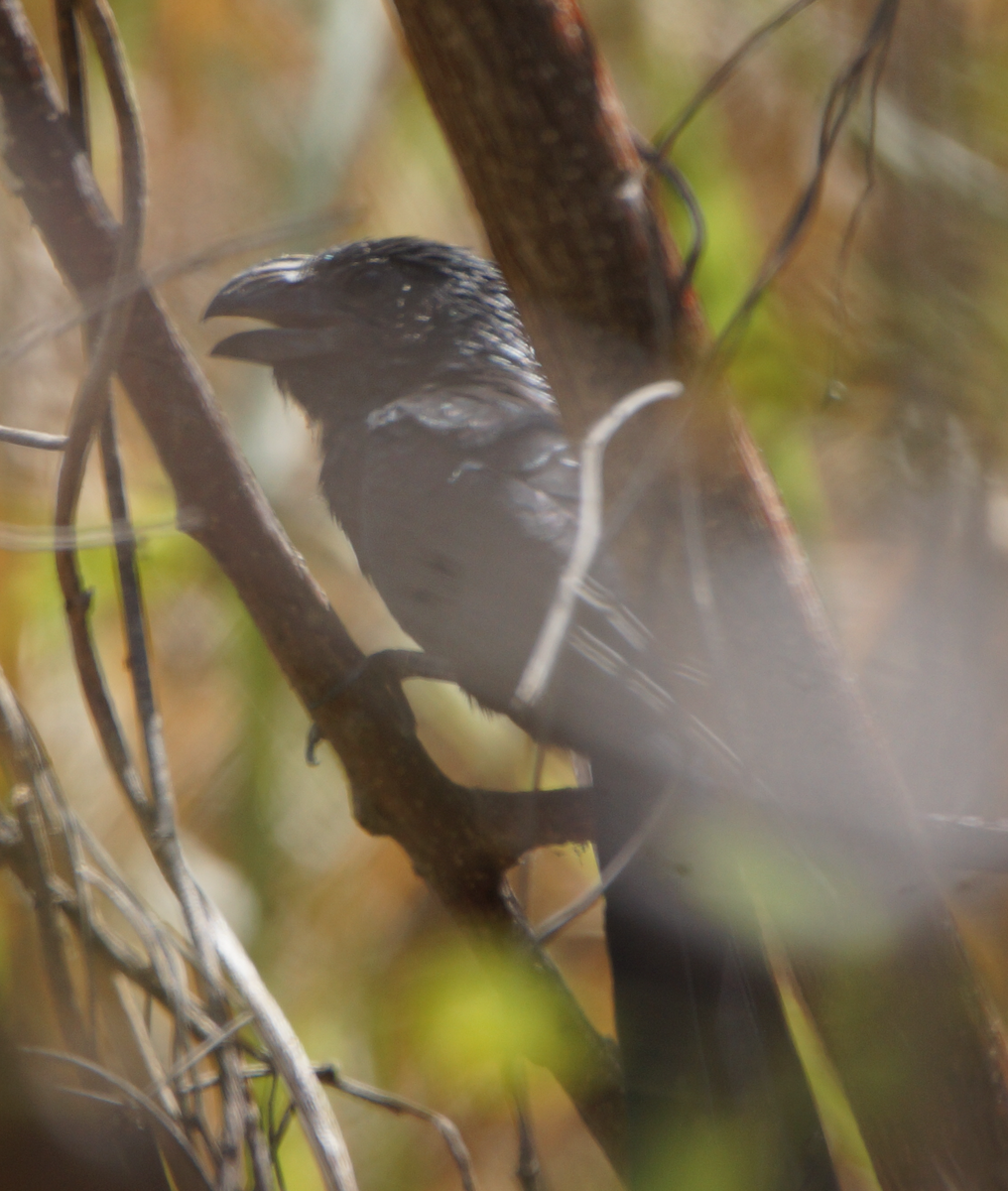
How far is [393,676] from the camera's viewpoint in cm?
143

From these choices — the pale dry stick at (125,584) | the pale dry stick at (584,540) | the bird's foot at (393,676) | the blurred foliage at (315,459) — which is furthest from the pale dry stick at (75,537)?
the blurred foliage at (315,459)

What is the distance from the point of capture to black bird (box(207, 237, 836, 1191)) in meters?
1.21

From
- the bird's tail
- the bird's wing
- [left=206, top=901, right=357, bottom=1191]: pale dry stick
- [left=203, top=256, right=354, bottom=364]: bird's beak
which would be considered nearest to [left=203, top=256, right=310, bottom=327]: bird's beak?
[left=203, top=256, right=354, bottom=364]: bird's beak

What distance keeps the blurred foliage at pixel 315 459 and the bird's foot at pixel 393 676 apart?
458 mm

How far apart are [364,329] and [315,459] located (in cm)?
77

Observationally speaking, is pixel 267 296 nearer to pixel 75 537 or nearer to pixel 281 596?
pixel 281 596

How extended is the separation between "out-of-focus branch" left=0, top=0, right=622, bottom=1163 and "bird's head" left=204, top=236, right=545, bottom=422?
21.9 inches

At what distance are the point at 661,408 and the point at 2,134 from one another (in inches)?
27.1

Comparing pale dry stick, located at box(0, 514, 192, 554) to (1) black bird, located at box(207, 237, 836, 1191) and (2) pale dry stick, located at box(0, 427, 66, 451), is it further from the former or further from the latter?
(1) black bird, located at box(207, 237, 836, 1191)

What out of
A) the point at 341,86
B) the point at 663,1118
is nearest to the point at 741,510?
the point at 663,1118

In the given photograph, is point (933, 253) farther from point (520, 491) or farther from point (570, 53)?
point (570, 53)

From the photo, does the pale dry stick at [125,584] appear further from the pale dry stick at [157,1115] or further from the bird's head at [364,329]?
the bird's head at [364,329]

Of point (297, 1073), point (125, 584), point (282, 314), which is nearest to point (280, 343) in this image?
point (282, 314)

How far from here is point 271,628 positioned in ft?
4.10
